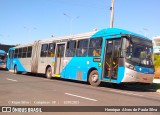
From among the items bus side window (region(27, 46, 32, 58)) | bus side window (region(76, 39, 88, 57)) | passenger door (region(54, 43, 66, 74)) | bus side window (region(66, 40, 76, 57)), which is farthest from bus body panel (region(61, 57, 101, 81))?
bus side window (region(27, 46, 32, 58))

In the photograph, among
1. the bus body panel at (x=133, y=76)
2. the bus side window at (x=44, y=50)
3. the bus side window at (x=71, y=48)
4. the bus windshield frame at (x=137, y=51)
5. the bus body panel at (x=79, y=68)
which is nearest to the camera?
the bus body panel at (x=133, y=76)

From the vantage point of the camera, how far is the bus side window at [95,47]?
1862 centimetres

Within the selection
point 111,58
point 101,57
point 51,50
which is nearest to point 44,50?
point 51,50

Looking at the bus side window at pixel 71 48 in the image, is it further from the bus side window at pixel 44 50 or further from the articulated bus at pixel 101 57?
the bus side window at pixel 44 50

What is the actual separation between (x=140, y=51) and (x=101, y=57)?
2408 millimetres

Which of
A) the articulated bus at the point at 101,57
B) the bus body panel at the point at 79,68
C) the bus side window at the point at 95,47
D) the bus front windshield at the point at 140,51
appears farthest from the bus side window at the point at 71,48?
the bus front windshield at the point at 140,51

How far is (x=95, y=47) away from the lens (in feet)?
62.3

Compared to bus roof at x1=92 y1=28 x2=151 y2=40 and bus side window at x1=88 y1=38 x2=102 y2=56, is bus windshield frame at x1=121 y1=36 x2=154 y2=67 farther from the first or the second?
bus side window at x1=88 y1=38 x2=102 y2=56

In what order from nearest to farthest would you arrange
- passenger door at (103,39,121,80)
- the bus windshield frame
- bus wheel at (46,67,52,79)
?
1. the bus windshield frame
2. passenger door at (103,39,121,80)
3. bus wheel at (46,67,52,79)

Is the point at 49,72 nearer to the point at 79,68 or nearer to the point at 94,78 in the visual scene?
the point at 79,68

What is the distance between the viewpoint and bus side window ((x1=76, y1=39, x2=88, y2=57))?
20.0 meters

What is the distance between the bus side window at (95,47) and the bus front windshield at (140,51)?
246 cm

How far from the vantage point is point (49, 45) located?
25125 millimetres

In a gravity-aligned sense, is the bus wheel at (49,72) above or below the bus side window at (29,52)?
below
